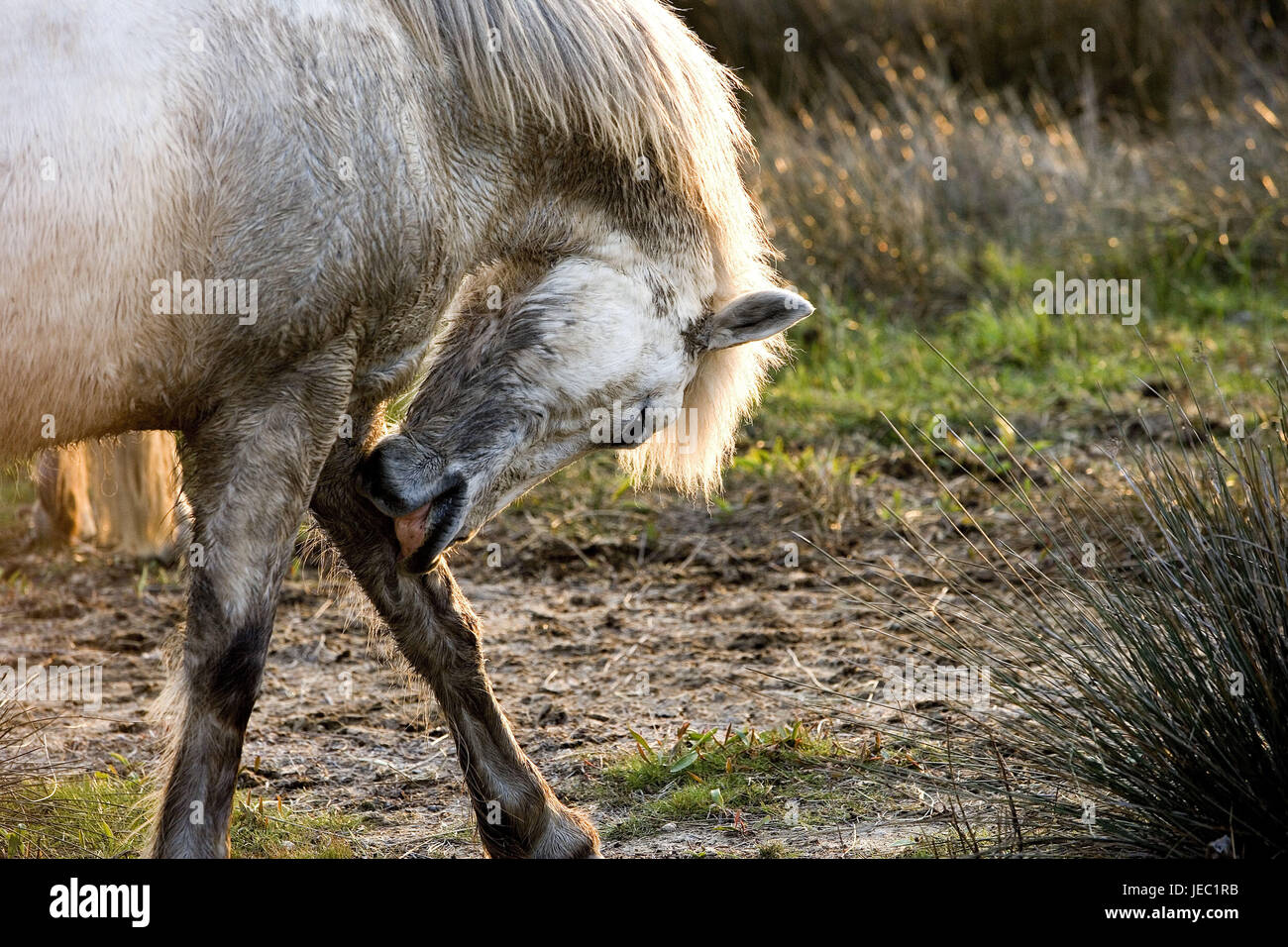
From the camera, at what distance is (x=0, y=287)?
2285 mm

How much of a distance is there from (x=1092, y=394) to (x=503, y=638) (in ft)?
10.1

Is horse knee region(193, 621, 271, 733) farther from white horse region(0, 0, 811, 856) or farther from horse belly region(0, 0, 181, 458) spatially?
horse belly region(0, 0, 181, 458)

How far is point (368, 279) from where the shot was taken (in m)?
2.54

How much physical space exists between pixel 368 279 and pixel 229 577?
0.61 meters

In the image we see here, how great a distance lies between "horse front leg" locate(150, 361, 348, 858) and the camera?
2514mm

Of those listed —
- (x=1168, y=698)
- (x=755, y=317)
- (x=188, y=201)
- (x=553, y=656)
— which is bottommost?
(x=553, y=656)

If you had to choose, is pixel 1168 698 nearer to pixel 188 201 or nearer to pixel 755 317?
pixel 755 317

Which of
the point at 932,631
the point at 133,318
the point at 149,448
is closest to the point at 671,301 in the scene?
the point at 932,631

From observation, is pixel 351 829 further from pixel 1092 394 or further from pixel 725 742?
pixel 1092 394
